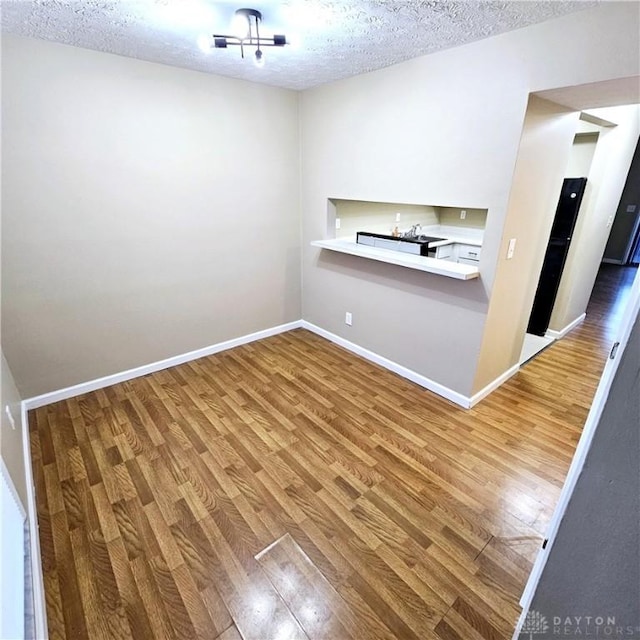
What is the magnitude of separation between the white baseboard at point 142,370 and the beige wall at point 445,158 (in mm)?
883

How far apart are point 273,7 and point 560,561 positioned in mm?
2506

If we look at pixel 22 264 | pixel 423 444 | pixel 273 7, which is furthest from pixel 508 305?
pixel 22 264

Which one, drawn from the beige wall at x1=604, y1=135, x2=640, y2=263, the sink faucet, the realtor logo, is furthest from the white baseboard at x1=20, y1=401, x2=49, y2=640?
the beige wall at x1=604, y1=135, x2=640, y2=263

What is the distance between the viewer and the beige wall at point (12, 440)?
150 centimetres

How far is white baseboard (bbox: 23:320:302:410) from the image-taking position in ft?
8.52

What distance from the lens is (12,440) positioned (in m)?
1.74

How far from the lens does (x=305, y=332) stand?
12.9ft

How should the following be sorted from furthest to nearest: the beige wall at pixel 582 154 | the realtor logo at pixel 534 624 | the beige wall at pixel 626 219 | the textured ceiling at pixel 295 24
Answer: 1. the beige wall at pixel 626 219
2. the beige wall at pixel 582 154
3. the textured ceiling at pixel 295 24
4. the realtor logo at pixel 534 624

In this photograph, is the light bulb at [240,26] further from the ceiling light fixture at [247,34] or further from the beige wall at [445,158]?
Result: the beige wall at [445,158]

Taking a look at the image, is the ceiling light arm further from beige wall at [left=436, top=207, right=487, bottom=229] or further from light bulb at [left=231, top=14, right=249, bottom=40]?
beige wall at [left=436, top=207, right=487, bottom=229]

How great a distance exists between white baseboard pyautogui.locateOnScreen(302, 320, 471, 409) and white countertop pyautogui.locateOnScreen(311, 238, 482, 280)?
0.93 m

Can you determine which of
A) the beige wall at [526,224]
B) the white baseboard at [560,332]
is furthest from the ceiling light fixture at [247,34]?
the white baseboard at [560,332]
